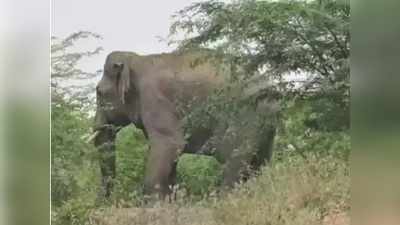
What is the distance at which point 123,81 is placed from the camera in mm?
2203

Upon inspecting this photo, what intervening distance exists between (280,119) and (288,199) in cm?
26

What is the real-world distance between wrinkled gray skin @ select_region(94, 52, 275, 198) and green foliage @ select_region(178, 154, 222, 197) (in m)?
0.03

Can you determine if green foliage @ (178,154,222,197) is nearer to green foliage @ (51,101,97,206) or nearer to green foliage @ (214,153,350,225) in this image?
green foliage @ (214,153,350,225)

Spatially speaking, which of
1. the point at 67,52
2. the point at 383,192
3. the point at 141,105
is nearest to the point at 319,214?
the point at 383,192

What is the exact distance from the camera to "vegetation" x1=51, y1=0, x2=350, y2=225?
Result: 198 cm

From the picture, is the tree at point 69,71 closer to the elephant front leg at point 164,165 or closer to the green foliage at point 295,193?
the elephant front leg at point 164,165

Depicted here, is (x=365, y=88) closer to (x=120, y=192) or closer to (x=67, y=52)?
(x=120, y=192)

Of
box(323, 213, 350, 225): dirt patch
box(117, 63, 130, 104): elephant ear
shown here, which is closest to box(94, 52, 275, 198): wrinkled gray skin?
box(117, 63, 130, 104): elephant ear

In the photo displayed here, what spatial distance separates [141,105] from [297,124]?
538mm

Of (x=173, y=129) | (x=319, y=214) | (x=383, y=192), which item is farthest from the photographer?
(x=173, y=129)

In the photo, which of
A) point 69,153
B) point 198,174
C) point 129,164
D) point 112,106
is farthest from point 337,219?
point 69,153

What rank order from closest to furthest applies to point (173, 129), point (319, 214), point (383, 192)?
point (383, 192)
point (319, 214)
point (173, 129)

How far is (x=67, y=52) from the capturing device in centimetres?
225

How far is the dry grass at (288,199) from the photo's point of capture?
1980 mm
